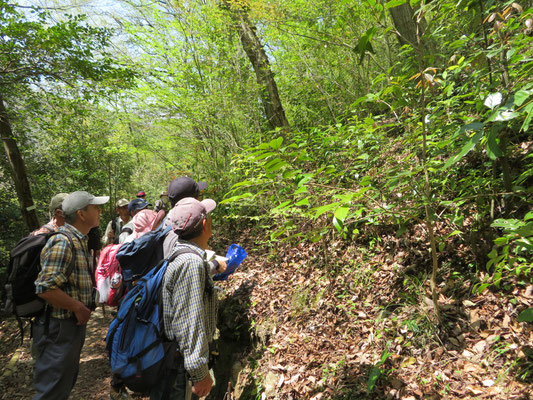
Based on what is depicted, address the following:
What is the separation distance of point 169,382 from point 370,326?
6.76 feet

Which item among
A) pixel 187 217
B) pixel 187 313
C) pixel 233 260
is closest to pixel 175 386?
pixel 187 313

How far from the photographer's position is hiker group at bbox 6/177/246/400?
1.92m

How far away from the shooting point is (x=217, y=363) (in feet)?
14.1

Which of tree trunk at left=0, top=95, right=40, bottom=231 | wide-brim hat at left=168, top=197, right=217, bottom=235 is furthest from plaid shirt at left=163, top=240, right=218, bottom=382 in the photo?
tree trunk at left=0, top=95, right=40, bottom=231

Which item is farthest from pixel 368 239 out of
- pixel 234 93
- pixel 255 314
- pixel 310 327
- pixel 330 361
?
pixel 234 93

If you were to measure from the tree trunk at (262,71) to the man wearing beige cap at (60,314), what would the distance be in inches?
200

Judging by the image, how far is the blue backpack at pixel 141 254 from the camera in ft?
9.63

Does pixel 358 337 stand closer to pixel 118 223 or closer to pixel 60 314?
pixel 60 314

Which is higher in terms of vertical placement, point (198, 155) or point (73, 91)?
point (73, 91)

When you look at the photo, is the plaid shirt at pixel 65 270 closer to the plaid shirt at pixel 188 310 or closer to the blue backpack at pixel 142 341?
the blue backpack at pixel 142 341

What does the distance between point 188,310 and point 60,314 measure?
1660 mm

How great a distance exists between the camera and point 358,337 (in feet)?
9.57

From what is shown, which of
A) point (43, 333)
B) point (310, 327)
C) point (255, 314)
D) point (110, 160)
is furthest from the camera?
point (110, 160)

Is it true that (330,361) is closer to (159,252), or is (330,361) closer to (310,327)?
(310,327)
